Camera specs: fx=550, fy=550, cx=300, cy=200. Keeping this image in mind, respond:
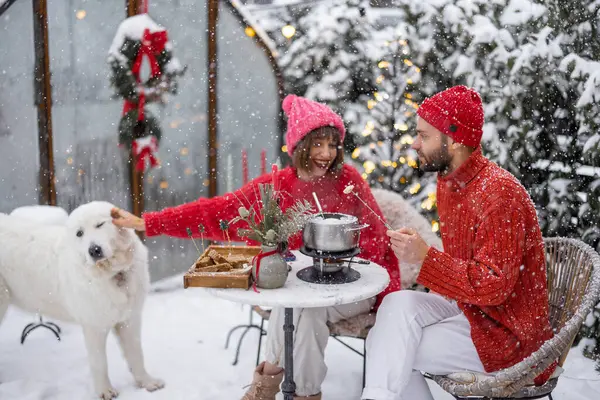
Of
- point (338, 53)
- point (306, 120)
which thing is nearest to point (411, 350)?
point (306, 120)

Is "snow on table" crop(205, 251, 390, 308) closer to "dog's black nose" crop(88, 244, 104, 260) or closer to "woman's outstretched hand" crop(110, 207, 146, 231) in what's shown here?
"woman's outstretched hand" crop(110, 207, 146, 231)

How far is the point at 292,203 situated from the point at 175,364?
1427mm

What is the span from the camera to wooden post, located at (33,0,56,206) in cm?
416

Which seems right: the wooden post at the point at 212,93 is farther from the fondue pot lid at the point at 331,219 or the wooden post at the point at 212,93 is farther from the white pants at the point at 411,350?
the white pants at the point at 411,350

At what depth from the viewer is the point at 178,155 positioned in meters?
5.10

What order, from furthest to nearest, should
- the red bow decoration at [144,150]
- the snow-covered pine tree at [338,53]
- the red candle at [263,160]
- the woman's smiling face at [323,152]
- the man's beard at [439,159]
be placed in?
the red candle at [263,160] < the red bow decoration at [144,150] < the snow-covered pine tree at [338,53] < the woman's smiling face at [323,152] < the man's beard at [439,159]

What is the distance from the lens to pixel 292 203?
3.22m

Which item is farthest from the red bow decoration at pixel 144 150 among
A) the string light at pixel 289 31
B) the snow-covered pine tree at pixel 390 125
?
the snow-covered pine tree at pixel 390 125

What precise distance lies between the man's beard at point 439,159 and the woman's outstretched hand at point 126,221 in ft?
4.79

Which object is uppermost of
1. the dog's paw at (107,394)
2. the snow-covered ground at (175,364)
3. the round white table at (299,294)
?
the round white table at (299,294)

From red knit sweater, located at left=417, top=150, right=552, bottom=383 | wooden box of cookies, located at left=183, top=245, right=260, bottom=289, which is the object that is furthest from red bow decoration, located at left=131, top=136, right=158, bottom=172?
red knit sweater, located at left=417, top=150, right=552, bottom=383

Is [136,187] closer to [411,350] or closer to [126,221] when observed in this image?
[126,221]

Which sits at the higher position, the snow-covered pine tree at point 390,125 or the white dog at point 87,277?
the snow-covered pine tree at point 390,125

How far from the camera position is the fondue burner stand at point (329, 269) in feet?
7.79
